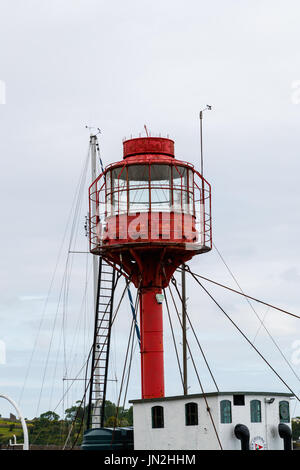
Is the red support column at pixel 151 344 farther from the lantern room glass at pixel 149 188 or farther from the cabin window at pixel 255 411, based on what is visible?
the cabin window at pixel 255 411

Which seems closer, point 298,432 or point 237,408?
point 237,408

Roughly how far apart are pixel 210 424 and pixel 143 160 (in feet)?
47.1

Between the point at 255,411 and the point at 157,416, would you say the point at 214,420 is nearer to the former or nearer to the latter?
the point at 255,411

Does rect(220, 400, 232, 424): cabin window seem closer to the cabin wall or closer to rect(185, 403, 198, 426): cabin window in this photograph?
the cabin wall

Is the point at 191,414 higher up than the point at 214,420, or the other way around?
the point at 191,414

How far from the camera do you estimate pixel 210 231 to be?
49.3m

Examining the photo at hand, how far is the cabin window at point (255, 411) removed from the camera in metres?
42.6

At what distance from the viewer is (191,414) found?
42562 mm

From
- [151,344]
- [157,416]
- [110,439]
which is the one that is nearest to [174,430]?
[157,416]

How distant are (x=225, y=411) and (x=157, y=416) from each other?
3791mm
